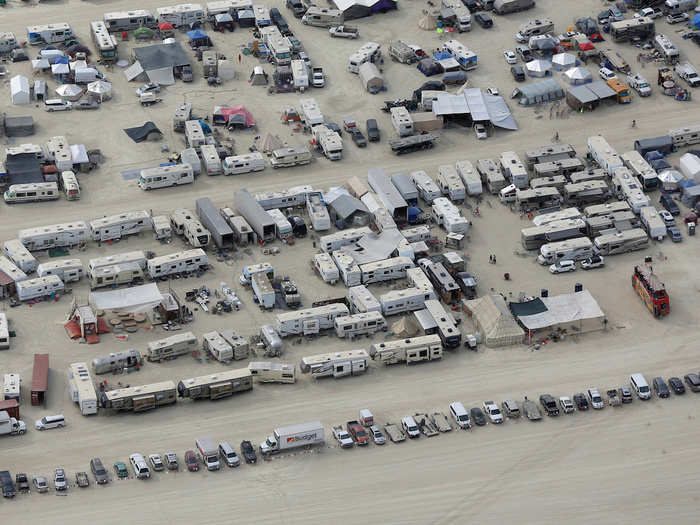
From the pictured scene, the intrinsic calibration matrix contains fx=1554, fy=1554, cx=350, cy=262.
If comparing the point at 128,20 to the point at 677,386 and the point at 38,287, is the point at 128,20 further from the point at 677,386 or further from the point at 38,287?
the point at 677,386

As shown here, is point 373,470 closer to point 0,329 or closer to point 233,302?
point 233,302

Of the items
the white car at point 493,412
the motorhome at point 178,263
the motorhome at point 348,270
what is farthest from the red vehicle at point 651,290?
the motorhome at point 178,263

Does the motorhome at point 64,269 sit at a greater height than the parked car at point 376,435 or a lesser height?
greater

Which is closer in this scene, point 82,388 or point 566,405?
point 82,388

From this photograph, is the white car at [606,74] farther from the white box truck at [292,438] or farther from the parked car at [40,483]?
the parked car at [40,483]

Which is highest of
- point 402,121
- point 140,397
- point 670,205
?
point 402,121

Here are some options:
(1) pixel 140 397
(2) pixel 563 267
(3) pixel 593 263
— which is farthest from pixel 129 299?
(3) pixel 593 263
